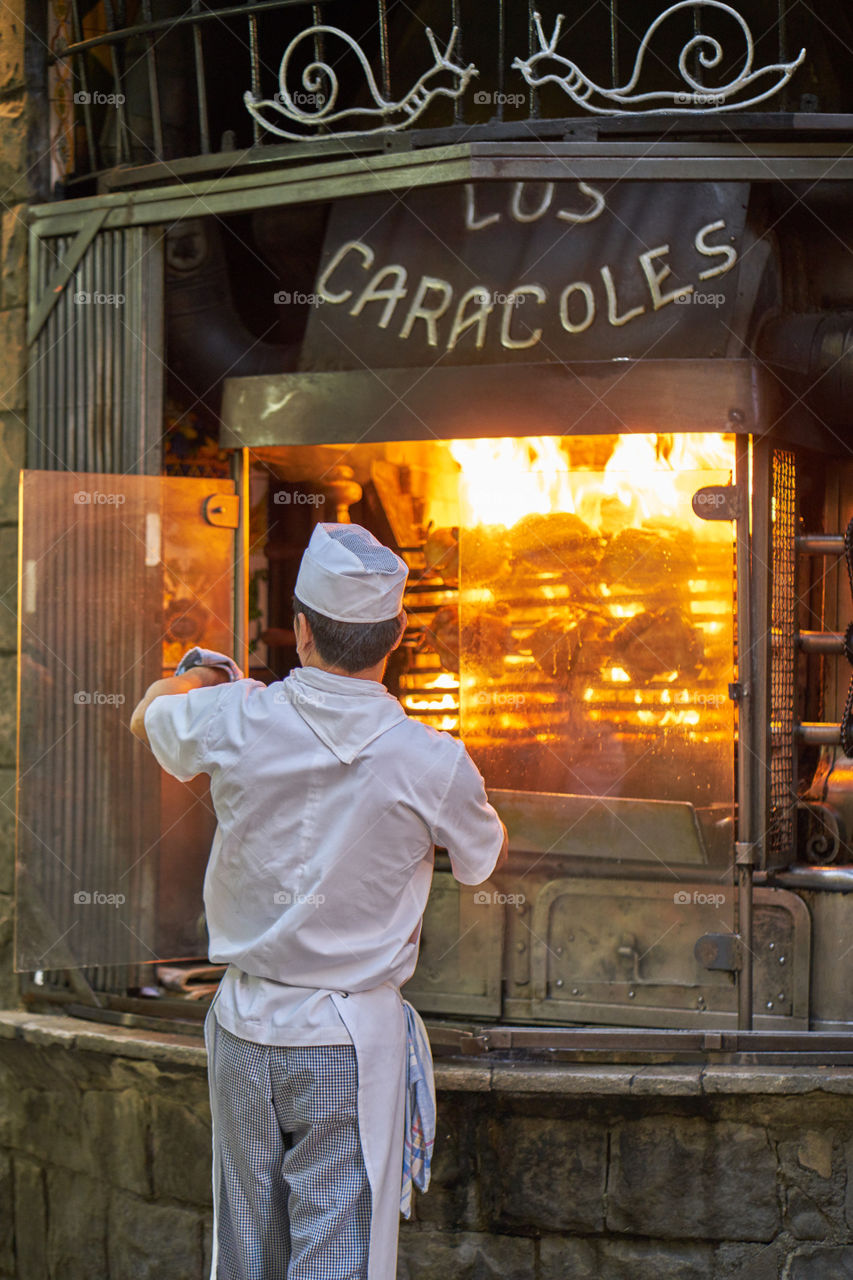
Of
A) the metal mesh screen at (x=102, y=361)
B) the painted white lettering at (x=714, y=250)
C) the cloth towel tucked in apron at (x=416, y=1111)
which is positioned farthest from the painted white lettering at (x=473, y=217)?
the cloth towel tucked in apron at (x=416, y=1111)

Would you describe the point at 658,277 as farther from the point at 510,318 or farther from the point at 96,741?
the point at 96,741

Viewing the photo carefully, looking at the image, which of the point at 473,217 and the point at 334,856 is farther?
the point at 473,217

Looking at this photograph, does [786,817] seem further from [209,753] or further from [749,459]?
[209,753]

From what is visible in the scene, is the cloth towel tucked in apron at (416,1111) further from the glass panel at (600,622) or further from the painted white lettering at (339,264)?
the painted white lettering at (339,264)

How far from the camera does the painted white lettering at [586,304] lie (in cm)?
509

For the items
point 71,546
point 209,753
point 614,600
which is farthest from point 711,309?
point 209,753

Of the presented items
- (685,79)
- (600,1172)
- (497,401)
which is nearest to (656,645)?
(497,401)

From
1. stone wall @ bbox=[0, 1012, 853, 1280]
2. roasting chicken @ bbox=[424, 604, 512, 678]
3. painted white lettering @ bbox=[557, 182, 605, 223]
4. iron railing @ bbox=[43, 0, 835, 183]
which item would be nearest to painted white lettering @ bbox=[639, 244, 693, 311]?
painted white lettering @ bbox=[557, 182, 605, 223]

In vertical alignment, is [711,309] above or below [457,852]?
above

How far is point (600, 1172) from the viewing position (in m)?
4.57

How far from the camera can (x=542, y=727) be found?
5211 mm

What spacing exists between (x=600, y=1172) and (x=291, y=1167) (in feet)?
6.08

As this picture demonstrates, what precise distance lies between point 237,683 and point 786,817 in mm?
2492

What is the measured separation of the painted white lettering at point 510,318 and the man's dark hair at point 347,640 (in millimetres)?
2233
